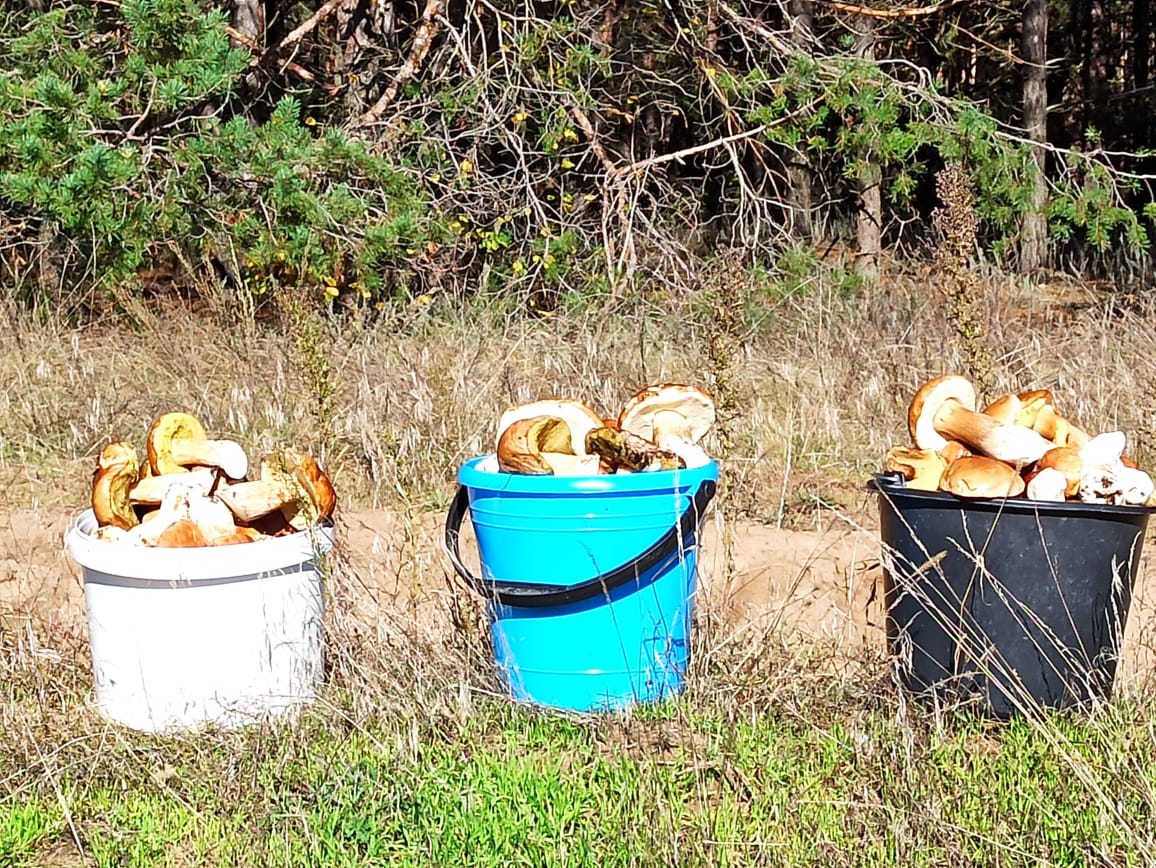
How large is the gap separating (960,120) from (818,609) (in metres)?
4.40

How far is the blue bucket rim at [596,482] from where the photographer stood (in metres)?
3.12

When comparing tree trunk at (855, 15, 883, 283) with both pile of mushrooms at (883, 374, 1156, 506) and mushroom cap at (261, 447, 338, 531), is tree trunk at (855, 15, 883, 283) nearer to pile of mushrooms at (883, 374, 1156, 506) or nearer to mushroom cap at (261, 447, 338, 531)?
pile of mushrooms at (883, 374, 1156, 506)

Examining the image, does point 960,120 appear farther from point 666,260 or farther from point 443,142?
point 443,142

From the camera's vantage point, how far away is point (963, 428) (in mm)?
3252

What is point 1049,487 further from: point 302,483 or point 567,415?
point 302,483

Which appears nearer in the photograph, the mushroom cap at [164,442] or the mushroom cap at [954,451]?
the mushroom cap at [954,451]

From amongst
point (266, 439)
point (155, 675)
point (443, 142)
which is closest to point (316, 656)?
point (155, 675)

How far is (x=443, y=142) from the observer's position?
822cm

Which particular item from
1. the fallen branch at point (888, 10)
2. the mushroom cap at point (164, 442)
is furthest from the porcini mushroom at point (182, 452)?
the fallen branch at point (888, 10)

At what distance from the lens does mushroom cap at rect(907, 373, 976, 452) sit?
3.31 metres

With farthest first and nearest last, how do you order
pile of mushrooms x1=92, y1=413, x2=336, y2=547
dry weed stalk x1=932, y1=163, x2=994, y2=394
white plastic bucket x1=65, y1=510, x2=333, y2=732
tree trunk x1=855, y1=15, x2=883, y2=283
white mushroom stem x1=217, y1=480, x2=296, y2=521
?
tree trunk x1=855, y1=15, x2=883, y2=283 → dry weed stalk x1=932, y1=163, x2=994, y2=394 → white mushroom stem x1=217, y1=480, x2=296, y2=521 → pile of mushrooms x1=92, y1=413, x2=336, y2=547 → white plastic bucket x1=65, y1=510, x2=333, y2=732

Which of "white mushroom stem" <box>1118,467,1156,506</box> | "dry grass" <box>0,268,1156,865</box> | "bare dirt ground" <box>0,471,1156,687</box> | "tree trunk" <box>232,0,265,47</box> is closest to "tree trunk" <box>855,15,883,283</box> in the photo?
"dry grass" <box>0,268,1156,865</box>

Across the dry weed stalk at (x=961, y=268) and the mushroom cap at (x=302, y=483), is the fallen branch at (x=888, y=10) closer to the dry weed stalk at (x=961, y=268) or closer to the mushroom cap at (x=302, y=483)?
the dry weed stalk at (x=961, y=268)

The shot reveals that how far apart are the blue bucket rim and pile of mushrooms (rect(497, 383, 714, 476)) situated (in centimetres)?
5
